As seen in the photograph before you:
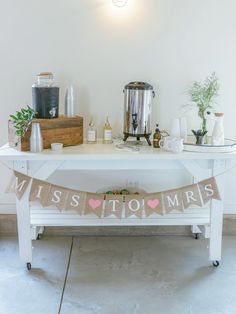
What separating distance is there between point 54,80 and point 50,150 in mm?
629

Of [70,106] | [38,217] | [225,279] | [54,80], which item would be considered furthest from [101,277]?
[54,80]

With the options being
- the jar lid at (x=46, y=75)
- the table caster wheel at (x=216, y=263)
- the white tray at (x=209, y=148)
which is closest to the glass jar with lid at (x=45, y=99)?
the jar lid at (x=46, y=75)

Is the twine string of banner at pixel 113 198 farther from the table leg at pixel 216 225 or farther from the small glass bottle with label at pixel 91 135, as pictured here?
the small glass bottle with label at pixel 91 135

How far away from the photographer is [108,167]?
2475 mm

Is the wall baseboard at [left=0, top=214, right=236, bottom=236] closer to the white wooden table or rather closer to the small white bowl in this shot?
the white wooden table

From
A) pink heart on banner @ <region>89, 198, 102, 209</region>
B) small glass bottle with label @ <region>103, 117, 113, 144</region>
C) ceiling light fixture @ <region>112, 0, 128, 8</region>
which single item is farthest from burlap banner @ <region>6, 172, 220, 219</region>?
ceiling light fixture @ <region>112, 0, 128, 8</region>

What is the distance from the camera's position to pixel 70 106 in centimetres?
270

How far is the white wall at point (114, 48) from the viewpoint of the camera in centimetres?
277

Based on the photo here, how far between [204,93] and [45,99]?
3.56 feet

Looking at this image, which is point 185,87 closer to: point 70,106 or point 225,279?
point 70,106

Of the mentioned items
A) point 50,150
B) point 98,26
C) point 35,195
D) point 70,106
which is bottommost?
point 35,195

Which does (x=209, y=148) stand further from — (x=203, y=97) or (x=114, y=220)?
(x=114, y=220)

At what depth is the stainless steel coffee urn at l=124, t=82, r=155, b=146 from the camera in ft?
8.68

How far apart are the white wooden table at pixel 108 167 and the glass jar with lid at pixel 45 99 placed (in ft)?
0.86
